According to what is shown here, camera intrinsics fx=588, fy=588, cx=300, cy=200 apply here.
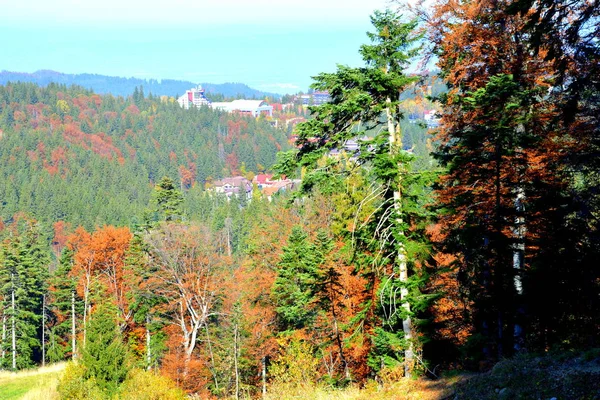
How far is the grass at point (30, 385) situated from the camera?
2683 cm

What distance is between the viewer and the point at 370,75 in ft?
42.3

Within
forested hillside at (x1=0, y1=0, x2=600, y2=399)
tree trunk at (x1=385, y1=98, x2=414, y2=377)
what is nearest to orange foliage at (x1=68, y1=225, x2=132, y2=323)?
forested hillside at (x1=0, y1=0, x2=600, y2=399)

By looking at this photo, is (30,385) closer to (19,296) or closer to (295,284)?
(295,284)

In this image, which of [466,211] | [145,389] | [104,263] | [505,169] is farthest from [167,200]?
[505,169]

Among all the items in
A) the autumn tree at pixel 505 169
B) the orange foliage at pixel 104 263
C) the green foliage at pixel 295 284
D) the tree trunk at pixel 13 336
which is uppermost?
the autumn tree at pixel 505 169

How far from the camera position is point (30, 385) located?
3247 cm

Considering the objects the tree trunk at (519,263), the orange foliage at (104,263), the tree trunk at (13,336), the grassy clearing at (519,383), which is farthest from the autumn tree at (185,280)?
the tree trunk at (519,263)

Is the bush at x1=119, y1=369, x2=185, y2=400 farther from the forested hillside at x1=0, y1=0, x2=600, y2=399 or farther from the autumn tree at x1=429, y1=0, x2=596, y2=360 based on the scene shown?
the autumn tree at x1=429, y1=0, x2=596, y2=360

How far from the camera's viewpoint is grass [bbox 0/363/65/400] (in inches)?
1056

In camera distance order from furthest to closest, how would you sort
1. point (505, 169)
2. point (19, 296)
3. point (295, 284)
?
point (19, 296)
point (295, 284)
point (505, 169)

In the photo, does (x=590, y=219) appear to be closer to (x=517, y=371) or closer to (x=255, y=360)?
(x=517, y=371)

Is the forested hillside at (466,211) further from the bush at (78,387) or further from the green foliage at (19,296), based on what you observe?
the green foliage at (19,296)

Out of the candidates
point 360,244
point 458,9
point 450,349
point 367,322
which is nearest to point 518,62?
point 458,9

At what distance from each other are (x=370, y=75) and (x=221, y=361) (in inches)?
862
